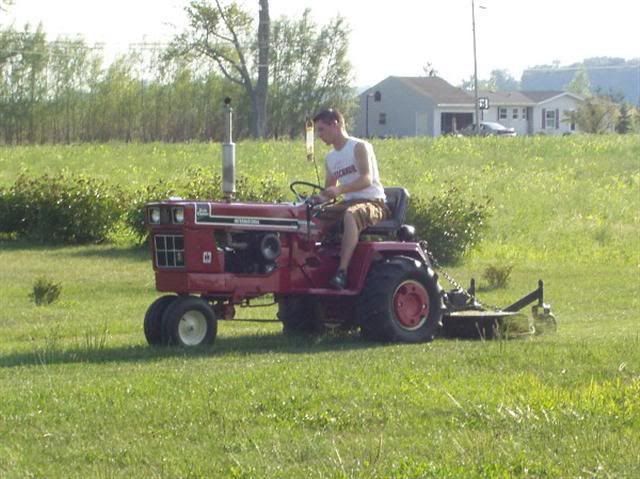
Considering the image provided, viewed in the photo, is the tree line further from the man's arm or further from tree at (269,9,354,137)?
the man's arm

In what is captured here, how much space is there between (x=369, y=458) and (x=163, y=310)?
494 cm

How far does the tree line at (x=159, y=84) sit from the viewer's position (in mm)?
62094

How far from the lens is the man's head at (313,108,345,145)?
13.2 meters

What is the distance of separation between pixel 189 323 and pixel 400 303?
6.78 ft

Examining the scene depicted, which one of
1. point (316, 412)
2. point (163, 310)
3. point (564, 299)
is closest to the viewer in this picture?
point (316, 412)

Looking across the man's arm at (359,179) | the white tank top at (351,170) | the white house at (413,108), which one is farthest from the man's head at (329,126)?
the white house at (413,108)

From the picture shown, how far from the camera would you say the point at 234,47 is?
62.5 metres

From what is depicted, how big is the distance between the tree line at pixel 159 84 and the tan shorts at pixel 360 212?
46.1 meters

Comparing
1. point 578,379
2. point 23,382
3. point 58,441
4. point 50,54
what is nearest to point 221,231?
point 23,382

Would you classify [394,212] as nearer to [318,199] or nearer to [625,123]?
[318,199]

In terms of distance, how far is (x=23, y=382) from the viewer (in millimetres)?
10375

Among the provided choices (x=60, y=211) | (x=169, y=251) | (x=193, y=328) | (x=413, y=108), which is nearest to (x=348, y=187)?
(x=169, y=251)

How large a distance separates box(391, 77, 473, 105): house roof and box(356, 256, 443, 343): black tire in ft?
258

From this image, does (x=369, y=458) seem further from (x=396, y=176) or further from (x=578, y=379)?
(x=396, y=176)
